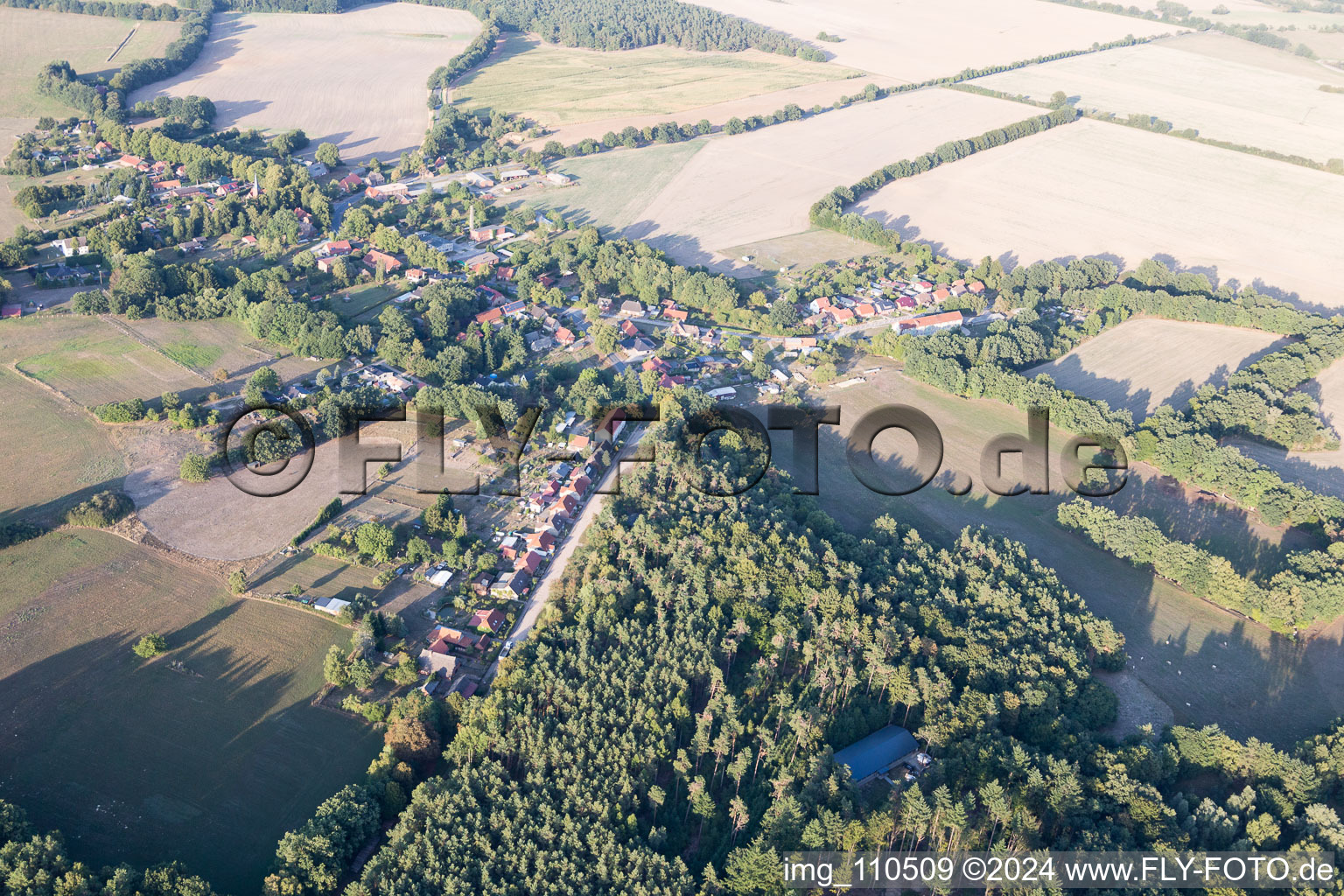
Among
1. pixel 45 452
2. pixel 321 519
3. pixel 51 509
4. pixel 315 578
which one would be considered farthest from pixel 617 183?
pixel 51 509

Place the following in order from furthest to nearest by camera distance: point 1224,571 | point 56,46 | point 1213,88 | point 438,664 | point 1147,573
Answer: point 1213,88
point 56,46
point 1147,573
point 1224,571
point 438,664

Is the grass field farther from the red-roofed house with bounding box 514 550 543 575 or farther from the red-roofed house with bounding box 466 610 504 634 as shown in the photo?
the red-roofed house with bounding box 466 610 504 634

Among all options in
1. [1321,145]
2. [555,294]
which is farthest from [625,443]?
[1321,145]

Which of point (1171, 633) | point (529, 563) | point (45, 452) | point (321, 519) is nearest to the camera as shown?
point (1171, 633)

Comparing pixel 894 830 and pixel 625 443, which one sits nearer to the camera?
pixel 894 830

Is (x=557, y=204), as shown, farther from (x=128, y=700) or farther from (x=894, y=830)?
(x=894, y=830)

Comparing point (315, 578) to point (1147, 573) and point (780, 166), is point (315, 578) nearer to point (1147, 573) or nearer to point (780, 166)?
point (1147, 573)

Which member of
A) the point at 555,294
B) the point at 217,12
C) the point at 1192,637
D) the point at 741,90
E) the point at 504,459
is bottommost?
the point at 1192,637
